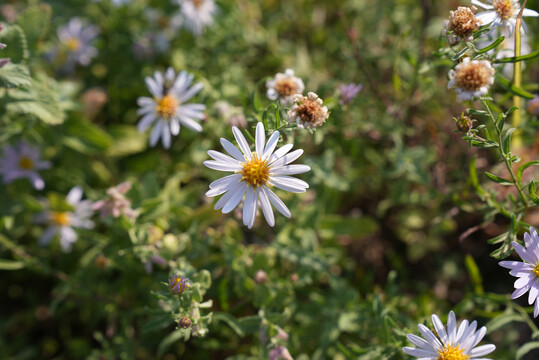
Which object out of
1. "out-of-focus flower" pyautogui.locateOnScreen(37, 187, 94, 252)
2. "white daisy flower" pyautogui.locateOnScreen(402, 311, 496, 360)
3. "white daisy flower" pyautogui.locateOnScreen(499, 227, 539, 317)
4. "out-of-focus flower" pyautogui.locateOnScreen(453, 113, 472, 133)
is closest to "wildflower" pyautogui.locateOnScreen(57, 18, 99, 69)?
"out-of-focus flower" pyautogui.locateOnScreen(37, 187, 94, 252)

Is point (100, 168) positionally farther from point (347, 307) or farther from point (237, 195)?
point (347, 307)

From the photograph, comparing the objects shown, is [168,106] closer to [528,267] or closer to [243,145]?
[243,145]

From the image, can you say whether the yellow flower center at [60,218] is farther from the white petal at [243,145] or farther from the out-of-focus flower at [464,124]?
the out-of-focus flower at [464,124]

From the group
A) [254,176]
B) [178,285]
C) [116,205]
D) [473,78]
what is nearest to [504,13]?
[473,78]

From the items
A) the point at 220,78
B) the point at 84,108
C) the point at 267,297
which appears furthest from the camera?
the point at 84,108

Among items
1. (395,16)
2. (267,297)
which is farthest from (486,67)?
(395,16)

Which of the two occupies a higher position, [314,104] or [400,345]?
[314,104]
